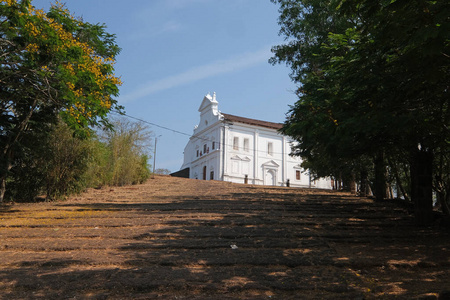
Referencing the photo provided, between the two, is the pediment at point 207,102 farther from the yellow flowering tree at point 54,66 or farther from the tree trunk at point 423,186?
the tree trunk at point 423,186

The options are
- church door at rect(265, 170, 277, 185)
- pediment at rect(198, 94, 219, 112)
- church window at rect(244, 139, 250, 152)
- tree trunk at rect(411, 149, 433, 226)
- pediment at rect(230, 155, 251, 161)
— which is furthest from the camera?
pediment at rect(198, 94, 219, 112)

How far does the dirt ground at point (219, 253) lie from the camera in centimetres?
537

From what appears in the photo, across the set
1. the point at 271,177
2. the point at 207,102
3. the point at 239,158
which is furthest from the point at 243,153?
the point at 207,102

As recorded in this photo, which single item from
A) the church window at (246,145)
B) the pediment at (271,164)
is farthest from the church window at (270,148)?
the church window at (246,145)

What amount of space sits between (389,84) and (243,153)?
37004 mm

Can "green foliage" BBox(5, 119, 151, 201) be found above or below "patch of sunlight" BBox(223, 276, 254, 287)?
above

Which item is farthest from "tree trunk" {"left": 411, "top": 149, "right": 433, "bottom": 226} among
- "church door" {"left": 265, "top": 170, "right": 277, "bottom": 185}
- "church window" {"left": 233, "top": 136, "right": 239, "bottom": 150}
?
"church door" {"left": 265, "top": 170, "right": 277, "bottom": 185}

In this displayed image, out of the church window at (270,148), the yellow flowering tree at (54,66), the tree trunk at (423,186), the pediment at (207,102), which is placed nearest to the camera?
the yellow flowering tree at (54,66)

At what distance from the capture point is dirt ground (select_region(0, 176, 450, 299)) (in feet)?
17.6

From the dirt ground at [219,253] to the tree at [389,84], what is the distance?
228cm

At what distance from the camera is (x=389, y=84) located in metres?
6.25

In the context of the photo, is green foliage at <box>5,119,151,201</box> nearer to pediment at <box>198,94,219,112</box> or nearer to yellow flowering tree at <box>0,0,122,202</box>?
yellow flowering tree at <box>0,0,122,202</box>

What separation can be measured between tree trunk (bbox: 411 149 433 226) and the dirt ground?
32cm

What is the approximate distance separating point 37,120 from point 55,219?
4448mm
